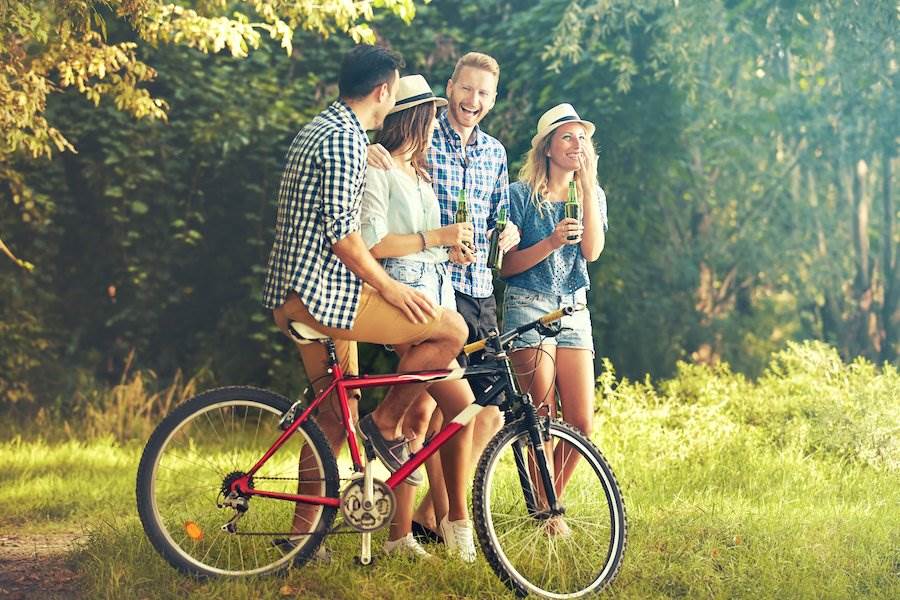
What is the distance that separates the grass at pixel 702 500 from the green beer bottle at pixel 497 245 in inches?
42.4

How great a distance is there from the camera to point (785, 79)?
31.9ft

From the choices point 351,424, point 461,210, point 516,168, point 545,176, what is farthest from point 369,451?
point 516,168

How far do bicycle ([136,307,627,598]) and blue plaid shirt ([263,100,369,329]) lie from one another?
0.52 feet

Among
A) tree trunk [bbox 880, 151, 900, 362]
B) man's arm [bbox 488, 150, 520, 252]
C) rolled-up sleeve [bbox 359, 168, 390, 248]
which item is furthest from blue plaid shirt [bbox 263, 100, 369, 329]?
tree trunk [bbox 880, 151, 900, 362]

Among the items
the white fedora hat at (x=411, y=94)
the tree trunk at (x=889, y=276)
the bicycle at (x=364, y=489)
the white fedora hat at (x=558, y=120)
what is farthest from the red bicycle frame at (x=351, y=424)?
the tree trunk at (x=889, y=276)

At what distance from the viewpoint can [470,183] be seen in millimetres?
4805

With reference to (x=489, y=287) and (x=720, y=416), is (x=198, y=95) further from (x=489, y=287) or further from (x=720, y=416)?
(x=489, y=287)

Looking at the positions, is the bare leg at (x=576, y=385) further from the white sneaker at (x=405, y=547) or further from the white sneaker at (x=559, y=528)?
the white sneaker at (x=405, y=547)

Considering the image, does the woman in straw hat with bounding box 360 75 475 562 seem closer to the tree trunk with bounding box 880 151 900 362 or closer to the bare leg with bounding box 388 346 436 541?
the bare leg with bounding box 388 346 436 541

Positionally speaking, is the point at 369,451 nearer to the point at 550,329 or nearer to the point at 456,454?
the point at 456,454

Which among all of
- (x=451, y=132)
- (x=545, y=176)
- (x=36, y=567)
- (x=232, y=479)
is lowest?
(x=36, y=567)

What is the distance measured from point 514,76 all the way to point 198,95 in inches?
90.4

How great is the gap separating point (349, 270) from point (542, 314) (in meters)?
1.01

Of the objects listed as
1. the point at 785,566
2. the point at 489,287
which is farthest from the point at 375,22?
the point at 785,566
